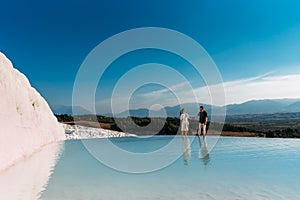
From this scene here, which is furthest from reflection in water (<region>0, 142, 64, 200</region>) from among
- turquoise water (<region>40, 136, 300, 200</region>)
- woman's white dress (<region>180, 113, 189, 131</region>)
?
woman's white dress (<region>180, 113, 189, 131</region>)

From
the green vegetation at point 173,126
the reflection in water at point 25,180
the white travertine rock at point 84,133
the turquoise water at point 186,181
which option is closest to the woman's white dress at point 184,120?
the green vegetation at point 173,126

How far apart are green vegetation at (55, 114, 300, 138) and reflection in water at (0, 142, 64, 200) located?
51.6ft

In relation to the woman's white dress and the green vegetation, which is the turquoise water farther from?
the green vegetation

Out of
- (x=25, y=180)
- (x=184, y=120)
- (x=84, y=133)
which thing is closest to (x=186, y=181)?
(x=25, y=180)

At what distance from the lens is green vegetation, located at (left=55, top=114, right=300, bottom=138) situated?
1974 centimetres

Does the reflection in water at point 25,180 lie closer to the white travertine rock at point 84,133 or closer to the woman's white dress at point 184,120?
the woman's white dress at point 184,120

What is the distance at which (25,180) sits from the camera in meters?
6.80

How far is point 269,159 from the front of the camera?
9320 mm

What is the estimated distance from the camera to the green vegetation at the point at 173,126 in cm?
1974

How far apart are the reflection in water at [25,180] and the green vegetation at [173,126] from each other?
1572cm

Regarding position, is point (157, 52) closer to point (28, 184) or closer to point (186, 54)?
point (186, 54)

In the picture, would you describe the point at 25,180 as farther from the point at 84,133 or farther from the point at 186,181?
the point at 84,133

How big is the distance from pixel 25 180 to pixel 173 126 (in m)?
19.7

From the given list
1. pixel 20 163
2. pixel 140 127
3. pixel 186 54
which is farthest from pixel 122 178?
pixel 140 127
